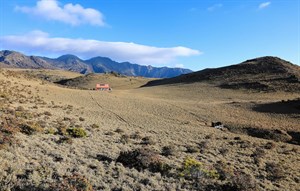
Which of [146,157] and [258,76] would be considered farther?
[258,76]

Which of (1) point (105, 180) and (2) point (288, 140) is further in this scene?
(2) point (288, 140)

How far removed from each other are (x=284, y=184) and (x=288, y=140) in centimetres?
1536

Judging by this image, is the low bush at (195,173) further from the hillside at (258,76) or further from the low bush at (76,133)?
the hillside at (258,76)

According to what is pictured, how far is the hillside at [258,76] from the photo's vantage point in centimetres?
6738

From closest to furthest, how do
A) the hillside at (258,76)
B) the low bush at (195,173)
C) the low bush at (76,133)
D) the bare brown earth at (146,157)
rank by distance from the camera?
1. the bare brown earth at (146,157)
2. the low bush at (195,173)
3. the low bush at (76,133)
4. the hillside at (258,76)

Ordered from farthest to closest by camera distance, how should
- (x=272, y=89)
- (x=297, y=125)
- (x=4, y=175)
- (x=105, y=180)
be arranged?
(x=272, y=89) → (x=297, y=125) → (x=105, y=180) → (x=4, y=175)

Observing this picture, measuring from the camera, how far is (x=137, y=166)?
1387 centimetres

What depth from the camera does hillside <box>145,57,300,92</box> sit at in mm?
67375

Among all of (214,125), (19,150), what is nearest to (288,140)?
(214,125)

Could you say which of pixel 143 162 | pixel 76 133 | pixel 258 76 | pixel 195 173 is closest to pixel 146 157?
pixel 143 162

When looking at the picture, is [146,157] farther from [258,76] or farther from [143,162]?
[258,76]

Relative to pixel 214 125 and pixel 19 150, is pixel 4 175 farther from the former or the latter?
pixel 214 125

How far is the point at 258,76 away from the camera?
261ft

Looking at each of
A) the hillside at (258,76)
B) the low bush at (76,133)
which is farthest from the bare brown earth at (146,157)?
the hillside at (258,76)
